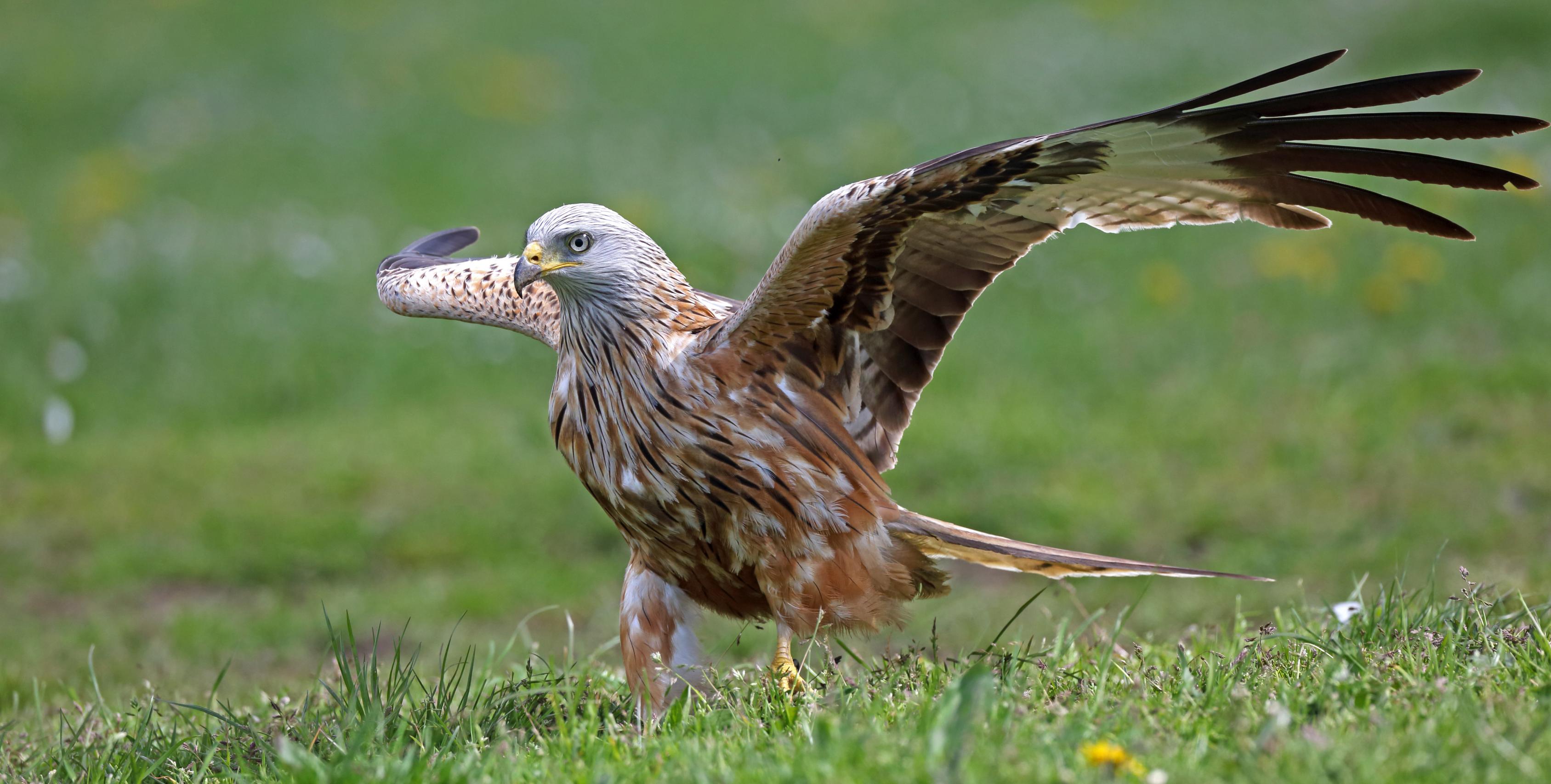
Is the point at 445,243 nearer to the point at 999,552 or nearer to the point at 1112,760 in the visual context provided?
the point at 999,552

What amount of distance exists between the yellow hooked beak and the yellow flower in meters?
2.22

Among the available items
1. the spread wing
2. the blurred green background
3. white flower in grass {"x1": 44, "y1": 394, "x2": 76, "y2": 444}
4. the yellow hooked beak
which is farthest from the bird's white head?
white flower in grass {"x1": 44, "y1": 394, "x2": 76, "y2": 444}

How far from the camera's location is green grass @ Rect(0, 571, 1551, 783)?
2.71m

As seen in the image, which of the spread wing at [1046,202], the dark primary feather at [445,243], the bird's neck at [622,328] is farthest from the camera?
the dark primary feather at [445,243]

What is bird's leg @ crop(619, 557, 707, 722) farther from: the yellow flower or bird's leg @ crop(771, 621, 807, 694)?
the yellow flower

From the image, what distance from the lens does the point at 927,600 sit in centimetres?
680

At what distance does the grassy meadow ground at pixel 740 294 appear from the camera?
3.44m

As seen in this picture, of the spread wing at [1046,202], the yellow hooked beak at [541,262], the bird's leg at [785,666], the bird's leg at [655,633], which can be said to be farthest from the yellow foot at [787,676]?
the yellow hooked beak at [541,262]

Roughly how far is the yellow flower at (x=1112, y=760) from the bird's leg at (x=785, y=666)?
122 cm

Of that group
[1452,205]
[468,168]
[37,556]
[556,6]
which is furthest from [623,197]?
[556,6]

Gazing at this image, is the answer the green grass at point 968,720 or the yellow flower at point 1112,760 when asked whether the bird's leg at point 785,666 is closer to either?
the green grass at point 968,720

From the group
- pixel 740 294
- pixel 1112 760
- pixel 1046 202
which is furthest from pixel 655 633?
pixel 740 294

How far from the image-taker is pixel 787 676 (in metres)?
3.96

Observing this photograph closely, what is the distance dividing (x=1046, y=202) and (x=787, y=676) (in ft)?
5.00
